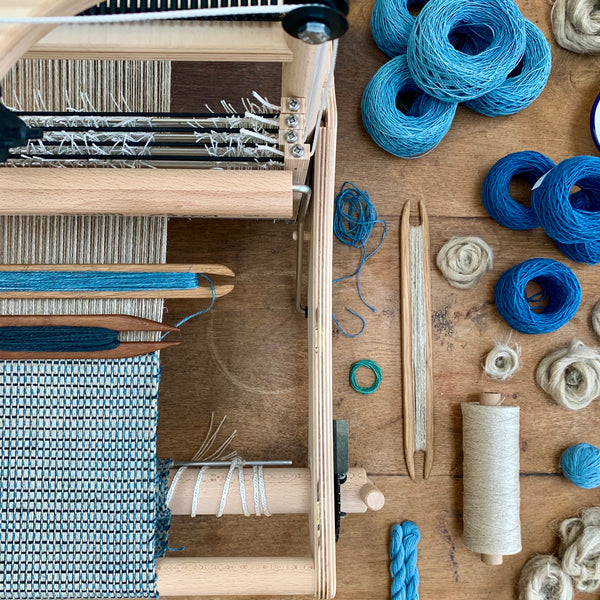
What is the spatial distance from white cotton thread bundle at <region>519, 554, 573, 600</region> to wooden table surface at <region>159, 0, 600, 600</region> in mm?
42

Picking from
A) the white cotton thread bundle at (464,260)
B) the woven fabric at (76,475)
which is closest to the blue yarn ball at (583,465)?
the white cotton thread bundle at (464,260)

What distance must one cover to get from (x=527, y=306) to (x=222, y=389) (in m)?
0.70

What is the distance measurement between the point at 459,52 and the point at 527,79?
0.64ft

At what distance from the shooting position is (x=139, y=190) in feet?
2.56

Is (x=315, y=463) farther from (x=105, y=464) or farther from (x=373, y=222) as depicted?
(x=373, y=222)

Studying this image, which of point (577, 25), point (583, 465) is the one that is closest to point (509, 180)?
point (577, 25)

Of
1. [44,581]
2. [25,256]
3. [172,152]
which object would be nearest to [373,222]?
[172,152]

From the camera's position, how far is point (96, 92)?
3.12ft

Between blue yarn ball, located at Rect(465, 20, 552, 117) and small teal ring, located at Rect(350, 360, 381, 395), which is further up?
blue yarn ball, located at Rect(465, 20, 552, 117)

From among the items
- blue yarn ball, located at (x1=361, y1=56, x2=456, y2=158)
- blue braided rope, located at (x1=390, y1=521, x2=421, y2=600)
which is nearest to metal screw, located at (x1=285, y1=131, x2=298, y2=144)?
blue yarn ball, located at (x1=361, y1=56, x2=456, y2=158)

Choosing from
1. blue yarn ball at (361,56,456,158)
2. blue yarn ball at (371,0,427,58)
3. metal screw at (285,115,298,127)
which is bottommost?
metal screw at (285,115,298,127)

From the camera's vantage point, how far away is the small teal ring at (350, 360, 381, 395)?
1.31 metres

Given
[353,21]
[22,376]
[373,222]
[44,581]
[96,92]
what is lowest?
[44,581]

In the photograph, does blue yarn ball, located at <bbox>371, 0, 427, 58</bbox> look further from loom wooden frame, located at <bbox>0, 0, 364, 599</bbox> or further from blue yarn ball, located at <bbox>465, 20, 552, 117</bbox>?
loom wooden frame, located at <bbox>0, 0, 364, 599</bbox>
